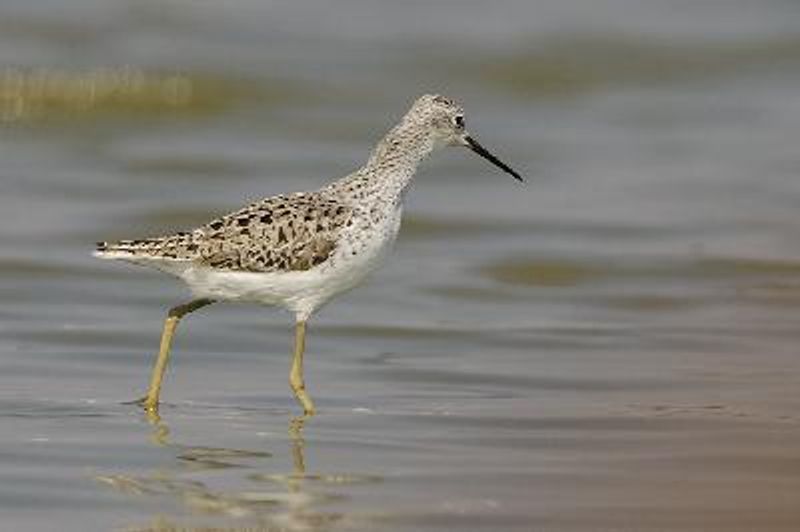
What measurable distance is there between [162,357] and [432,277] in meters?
3.97

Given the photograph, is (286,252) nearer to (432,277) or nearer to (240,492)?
(240,492)

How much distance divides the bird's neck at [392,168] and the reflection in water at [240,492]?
1972mm

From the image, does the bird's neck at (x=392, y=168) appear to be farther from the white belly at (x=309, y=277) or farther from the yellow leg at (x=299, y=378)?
the yellow leg at (x=299, y=378)

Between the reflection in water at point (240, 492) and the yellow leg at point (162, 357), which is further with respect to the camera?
the yellow leg at point (162, 357)

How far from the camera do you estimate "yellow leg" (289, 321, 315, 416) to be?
36.6ft

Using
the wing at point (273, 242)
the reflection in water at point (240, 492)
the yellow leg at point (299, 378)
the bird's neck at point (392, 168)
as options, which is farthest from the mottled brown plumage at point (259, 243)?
the reflection in water at point (240, 492)

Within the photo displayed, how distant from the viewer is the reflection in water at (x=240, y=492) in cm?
853

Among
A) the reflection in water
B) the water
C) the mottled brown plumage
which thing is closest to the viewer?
the reflection in water

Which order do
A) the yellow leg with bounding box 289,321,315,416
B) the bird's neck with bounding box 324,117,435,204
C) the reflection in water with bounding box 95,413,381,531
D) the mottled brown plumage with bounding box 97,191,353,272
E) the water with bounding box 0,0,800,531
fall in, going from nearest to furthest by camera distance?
the reflection in water with bounding box 95,413,381,531
the water with bounding box 0,0,800,531
the yellow leg with bounding box 289,321,315,416
the mottled brown plumage with bounding box 97,191,353,272
the bird's neck with bounding box 324,117,435,204

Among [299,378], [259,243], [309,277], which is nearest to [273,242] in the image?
[259,243]

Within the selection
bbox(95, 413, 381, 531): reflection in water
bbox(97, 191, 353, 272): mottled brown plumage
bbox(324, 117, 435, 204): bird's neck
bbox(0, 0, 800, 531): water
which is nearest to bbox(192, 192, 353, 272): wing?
bbox(97, 191, 353, 272): mottled brown plumage

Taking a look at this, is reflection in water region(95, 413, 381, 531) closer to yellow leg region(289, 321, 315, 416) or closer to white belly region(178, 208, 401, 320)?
yellow leg region(289, 321, 315, 416)

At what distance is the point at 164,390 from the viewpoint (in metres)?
11.7

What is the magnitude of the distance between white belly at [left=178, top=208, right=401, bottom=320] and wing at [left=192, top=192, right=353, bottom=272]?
0.04 m
